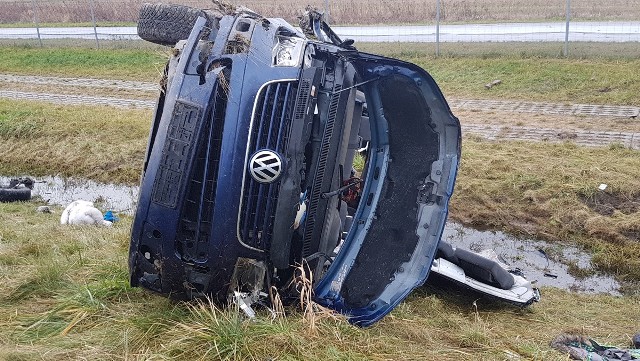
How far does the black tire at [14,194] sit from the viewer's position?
27.0 feet

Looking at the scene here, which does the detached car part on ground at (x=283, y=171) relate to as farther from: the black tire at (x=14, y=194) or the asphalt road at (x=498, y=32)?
the asphalt road at (x=498, y=32)

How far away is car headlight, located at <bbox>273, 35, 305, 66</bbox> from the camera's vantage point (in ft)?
12.6

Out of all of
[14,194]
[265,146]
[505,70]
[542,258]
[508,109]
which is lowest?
[542,258]

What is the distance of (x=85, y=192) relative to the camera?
891 cm

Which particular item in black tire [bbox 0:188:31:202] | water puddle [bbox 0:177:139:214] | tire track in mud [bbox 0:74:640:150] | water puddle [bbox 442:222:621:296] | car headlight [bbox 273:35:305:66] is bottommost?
water puddle [bbox 442:222:621:296]

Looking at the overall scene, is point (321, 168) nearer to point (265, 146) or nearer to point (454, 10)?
point (265, 146)

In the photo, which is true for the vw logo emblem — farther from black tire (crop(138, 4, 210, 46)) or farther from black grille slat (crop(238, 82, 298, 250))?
black tire (crop(138, 4, 210, 46))

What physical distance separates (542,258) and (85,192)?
555 centimetres

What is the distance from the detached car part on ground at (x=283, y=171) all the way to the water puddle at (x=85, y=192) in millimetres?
4106

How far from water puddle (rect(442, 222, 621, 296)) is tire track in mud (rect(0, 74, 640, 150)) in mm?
2562

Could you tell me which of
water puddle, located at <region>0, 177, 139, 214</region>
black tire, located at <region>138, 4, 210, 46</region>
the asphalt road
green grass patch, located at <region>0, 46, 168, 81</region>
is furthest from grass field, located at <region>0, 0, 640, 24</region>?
black tire, located at <region>138, 4, 210, 46</region>

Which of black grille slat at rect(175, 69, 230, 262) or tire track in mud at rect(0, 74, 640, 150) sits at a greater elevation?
black grille slat at rect(175, 69, 230, 262)

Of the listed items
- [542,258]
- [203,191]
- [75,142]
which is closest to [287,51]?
[203,191]

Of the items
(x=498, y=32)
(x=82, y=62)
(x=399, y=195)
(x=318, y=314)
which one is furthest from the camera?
(x=82, y=62)
